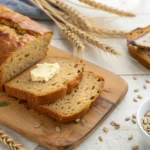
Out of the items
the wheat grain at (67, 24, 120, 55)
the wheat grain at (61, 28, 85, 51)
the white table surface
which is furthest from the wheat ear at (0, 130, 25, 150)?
the wheat grain at (67, 24, 120, 55)

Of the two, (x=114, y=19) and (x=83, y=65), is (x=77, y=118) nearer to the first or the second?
(x=83, y=65)

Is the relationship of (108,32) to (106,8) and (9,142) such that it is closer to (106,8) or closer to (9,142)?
(106,8)

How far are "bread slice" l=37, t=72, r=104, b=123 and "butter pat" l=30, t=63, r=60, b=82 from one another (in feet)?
0.56

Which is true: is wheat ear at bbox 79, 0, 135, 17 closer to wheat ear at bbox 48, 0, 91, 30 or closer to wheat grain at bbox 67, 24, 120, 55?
wheat ear at bbox 48, 0, 91, 30

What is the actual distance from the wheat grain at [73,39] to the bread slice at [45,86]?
0.17 metres

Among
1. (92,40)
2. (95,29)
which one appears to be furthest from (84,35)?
(95,29)

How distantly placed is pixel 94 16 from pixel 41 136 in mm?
1580

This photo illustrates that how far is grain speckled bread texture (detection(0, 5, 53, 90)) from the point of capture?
8.48 feet

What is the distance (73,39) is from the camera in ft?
9.94

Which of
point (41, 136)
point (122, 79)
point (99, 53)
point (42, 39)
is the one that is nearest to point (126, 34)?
point (99, 53)

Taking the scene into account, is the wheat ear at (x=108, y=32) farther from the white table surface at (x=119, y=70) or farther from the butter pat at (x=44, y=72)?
the butter pat at (x=44, y=72)

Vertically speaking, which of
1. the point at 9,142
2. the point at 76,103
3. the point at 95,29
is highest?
the point at 95,29

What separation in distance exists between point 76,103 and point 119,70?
637 mm

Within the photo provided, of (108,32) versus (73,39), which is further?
(108,32)
